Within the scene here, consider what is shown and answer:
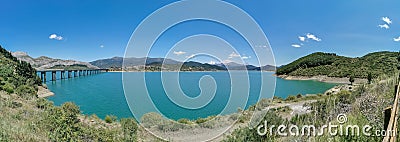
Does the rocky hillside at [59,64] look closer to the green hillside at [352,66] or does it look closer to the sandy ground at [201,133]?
the green hillside at [352,66]

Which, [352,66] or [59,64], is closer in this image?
[352,66]


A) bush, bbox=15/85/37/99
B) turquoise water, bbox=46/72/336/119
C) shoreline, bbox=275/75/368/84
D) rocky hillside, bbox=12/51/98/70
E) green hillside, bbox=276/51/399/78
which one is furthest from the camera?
rocky hillside, bbox=12/51/98/70

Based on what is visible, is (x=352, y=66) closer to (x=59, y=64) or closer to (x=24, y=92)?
(x=24, y=92)

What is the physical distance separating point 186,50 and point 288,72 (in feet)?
287

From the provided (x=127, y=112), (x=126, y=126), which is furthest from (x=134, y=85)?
(x=127, y=112)

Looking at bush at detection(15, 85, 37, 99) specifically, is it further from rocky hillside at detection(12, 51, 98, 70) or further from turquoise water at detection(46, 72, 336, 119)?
rocky hillside at detection(12, 51, 98, 70)

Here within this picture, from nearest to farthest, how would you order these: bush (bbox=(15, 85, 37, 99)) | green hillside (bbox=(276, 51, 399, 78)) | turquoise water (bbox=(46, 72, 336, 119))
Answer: turquoise water (bbox=(46, 72, 336, 119)), bush (bbox=(15, 85, 37, 99)), green hillside (bbox=(276, 51, 399, 78))

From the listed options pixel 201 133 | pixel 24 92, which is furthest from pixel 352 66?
pixel 24 92

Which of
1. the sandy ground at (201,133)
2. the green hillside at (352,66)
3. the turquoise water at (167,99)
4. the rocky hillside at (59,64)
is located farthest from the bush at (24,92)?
the rocky hillside at (59,64)

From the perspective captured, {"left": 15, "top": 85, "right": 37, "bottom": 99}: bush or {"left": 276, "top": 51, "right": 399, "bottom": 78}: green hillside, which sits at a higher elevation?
{"left": 276, "top": 51, "right": 399, "bottom": 78}: green hillside

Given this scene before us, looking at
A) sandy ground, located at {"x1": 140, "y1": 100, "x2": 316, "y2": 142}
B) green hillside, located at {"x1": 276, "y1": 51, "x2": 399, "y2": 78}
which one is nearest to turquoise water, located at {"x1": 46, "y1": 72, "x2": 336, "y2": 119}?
sandy ground, located at {"x1": 140, "y1": 100, "x2": 316, "y2": 142}

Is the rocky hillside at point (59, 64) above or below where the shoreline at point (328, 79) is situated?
above

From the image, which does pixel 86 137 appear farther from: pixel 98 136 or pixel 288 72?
pixel 288 72

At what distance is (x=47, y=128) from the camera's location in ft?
20.9
